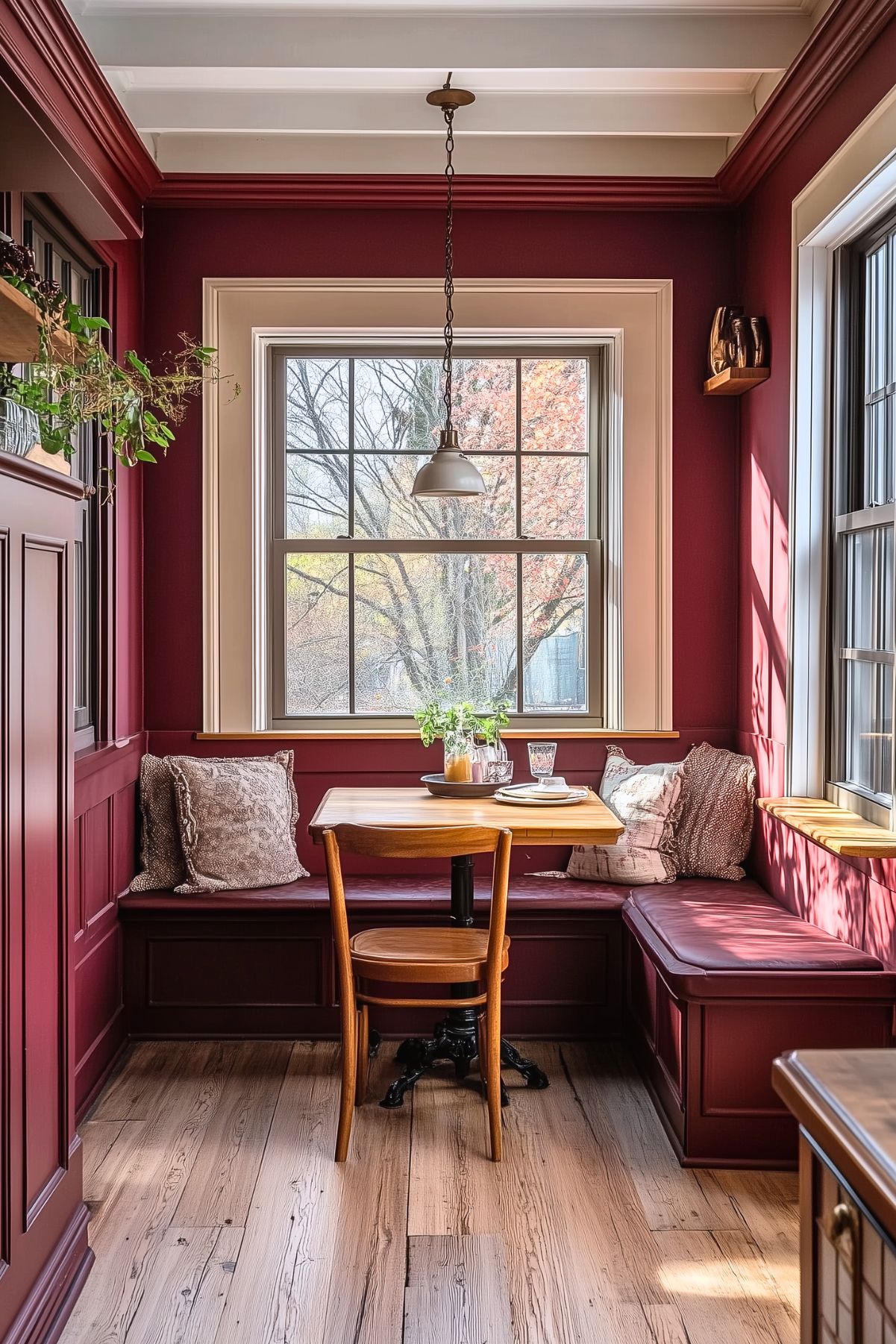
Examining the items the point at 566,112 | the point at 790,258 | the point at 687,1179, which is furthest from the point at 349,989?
the point at 566,112

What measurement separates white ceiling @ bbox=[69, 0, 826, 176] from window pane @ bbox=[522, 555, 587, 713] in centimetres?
148

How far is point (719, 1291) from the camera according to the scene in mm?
2283

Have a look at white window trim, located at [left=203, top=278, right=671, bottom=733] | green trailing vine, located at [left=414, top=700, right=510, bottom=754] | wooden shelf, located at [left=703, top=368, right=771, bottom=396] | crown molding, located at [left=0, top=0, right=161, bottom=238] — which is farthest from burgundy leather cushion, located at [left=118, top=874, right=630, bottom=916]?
crown molding, located at [left=0, top=0, right=161, bottom=238]

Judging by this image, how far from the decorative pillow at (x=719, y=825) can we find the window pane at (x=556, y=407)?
1.42 metres

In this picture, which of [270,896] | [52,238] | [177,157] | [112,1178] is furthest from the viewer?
[177,157]

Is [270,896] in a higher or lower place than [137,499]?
lower

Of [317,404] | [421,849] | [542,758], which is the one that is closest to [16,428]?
[421,849]

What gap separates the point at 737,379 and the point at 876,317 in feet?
2.16

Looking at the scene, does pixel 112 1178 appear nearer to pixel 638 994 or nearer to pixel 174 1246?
pixel 174 1246

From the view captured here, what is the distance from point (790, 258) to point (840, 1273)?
10.3 ft

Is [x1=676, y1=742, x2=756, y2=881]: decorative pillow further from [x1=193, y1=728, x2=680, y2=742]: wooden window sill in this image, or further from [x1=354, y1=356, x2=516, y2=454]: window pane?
[x1=354, y1=356, x2=516, y2=454]: window pane

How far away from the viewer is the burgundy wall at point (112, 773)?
3271 millimetres

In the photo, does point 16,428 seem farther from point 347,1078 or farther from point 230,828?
point 230,828

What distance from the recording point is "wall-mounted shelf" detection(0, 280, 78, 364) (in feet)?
6.52
